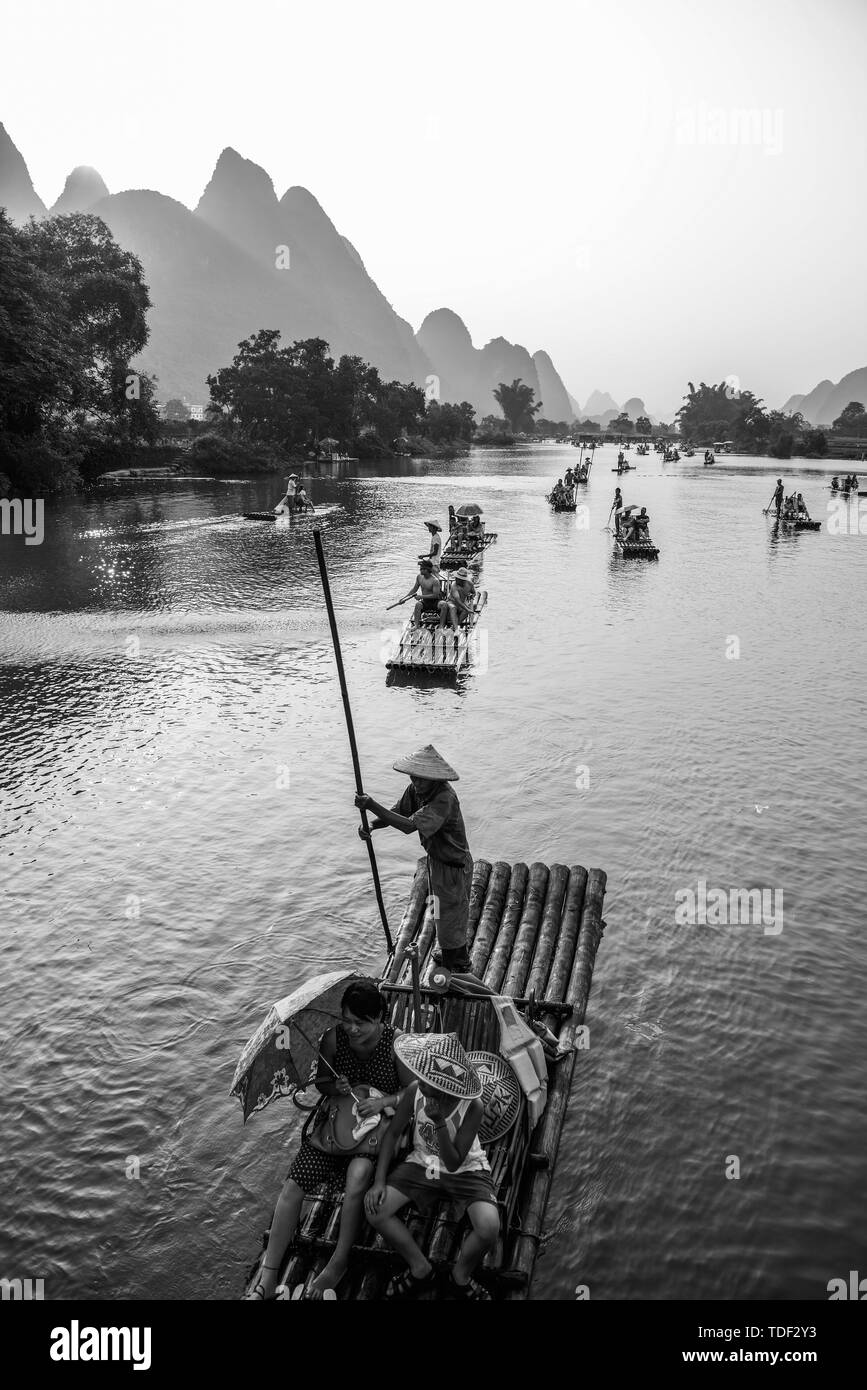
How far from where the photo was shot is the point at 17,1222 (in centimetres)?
673

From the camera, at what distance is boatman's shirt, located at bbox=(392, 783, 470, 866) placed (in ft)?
24.7

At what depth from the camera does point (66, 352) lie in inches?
1955

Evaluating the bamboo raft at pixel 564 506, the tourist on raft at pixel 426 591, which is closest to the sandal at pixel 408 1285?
the tourist on raft at pixel 426 591

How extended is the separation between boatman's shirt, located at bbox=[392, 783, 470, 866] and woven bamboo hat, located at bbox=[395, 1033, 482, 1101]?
197cm

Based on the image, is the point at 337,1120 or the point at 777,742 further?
the point at 777,742

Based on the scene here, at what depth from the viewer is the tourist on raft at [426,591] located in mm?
22406

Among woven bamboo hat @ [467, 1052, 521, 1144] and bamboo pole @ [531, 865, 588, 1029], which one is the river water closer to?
bamboo pole @ [531, 865, 588, 1029]

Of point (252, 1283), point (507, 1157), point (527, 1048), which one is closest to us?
point (252, 1283)

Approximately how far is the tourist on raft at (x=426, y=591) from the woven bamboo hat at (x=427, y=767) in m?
14.7

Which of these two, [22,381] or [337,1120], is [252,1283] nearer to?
[337,1120]

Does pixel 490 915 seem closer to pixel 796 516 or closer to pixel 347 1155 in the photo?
pixel 347 1155

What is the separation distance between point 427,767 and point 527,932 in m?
2.39

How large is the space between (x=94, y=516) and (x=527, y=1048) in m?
46.4
